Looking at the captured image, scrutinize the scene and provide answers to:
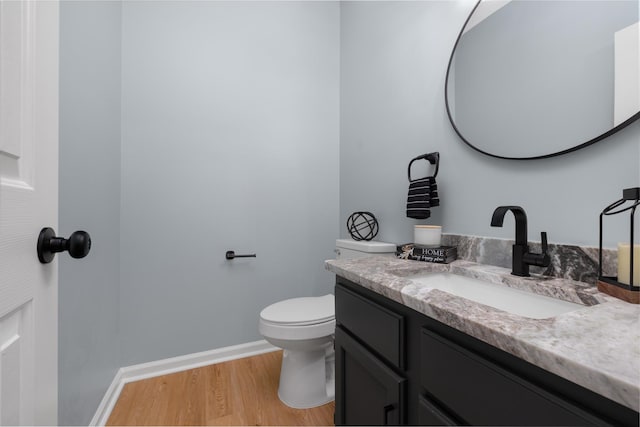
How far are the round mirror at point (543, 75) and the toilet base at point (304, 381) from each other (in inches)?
49.6

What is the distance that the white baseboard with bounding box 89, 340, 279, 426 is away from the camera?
141cm

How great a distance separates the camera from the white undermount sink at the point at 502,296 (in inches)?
29.5

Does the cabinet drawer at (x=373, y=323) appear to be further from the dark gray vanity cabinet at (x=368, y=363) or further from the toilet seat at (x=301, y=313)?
the toilet seat at (x=301, y=313)

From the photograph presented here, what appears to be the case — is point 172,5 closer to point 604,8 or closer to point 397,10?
point 397,10

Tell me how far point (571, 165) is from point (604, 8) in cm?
45

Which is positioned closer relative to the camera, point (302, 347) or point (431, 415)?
point (431, 415)

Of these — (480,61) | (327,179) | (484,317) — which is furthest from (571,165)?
(327,179)

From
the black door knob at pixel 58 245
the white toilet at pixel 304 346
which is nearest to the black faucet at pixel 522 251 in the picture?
the white toilet at pixel 304 346

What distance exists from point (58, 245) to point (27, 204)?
0.27ft

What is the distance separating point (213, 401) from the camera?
144cm

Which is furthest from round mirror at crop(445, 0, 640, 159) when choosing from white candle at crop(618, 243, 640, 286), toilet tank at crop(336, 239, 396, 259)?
toilet tank at crop(336, 239, 396, 259)

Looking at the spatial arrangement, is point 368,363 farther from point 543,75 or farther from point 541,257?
point 543,75

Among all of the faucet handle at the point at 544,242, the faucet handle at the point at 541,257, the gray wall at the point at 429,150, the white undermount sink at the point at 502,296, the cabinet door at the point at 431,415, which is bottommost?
the cabinet door at the point at 431,415

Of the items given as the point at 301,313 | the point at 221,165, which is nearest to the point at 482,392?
the point at 301,313
